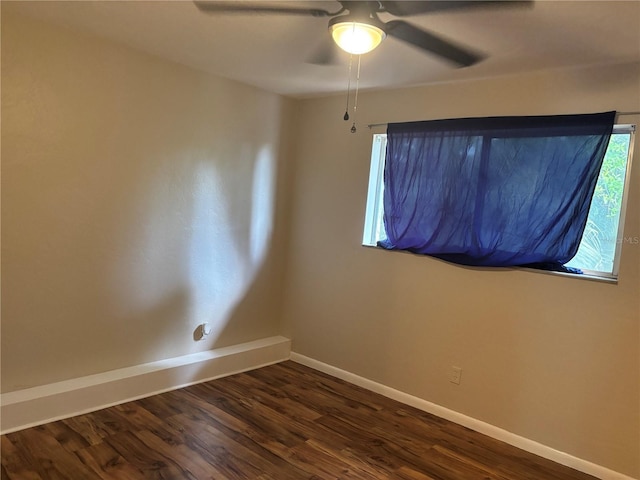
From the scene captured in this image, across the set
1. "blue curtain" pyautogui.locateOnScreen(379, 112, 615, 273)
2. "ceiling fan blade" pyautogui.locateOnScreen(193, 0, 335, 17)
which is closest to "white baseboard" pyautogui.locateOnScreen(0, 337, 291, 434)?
"blue curtain" pyautogui.locateOnScreen(379, 112, 615, 273)

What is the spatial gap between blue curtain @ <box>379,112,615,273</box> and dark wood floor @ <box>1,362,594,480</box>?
117 cm

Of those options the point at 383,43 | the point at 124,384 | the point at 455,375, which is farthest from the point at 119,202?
the point at 455,375

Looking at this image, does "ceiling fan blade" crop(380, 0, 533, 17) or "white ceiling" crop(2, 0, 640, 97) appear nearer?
"ceiling fan blade" crop(380, 0, 533, 17)

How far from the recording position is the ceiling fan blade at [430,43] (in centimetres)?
218

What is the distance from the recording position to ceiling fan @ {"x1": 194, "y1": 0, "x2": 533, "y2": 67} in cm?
183

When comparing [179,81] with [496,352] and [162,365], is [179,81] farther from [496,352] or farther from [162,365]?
[496,352]

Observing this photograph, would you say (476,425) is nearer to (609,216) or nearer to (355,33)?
(609,216)

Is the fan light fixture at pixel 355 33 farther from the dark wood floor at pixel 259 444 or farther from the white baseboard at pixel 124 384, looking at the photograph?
the white baseboard at pixel 124 384

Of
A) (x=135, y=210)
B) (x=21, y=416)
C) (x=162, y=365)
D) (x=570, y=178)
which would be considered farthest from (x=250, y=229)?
(x=570, y=178)

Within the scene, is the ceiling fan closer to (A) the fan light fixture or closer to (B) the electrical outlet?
(A) the fan light fixture

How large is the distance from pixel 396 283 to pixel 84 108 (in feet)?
7.84

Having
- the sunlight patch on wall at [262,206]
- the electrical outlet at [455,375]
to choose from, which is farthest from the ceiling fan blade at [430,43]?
the electrical outlet at [455,375]

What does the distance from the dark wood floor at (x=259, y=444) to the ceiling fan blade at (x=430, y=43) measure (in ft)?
7.45

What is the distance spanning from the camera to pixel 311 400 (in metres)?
3.32
